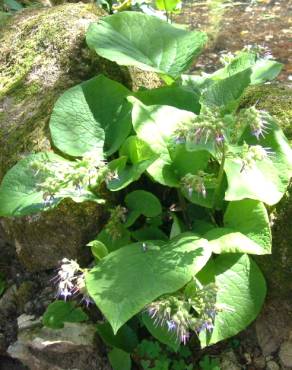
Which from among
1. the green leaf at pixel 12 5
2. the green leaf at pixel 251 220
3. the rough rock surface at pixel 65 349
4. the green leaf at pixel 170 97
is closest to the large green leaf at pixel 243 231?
the green leaf at pixel 251 220

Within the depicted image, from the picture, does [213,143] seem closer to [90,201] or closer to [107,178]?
[107,178]

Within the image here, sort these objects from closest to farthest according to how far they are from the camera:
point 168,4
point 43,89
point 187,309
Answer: point 187,309 < point 43,89 < point 168,4

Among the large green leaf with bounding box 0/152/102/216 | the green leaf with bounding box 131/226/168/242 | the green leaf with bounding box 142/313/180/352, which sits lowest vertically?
the green leaf with bounding box 142/313/180/352

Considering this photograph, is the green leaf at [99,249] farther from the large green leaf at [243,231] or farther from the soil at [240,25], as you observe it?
the soil at [240,25]

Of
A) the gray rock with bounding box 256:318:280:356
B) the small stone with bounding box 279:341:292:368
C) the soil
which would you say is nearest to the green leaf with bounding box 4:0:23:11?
the soil

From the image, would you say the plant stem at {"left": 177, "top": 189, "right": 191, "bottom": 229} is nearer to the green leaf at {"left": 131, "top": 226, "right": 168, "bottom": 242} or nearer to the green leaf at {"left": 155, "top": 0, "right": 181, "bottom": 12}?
the green leaf at {"left": 131, "top": 226, "right": 168, "bottom": 242}

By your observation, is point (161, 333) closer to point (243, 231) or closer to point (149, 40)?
point (243, 231)

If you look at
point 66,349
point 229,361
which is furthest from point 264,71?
point 66,349
